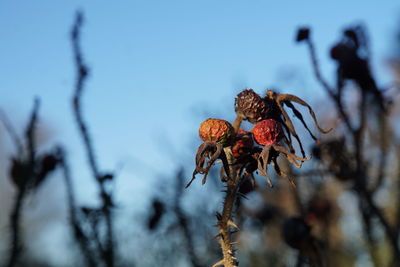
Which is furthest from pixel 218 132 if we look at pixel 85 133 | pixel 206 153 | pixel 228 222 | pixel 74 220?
pixel 74 220

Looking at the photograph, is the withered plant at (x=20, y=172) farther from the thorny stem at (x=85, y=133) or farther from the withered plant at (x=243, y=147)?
the withered plant at (x=243, y=147)

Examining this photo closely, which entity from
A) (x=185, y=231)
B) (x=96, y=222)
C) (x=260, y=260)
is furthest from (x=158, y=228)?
(x=260, y=260)

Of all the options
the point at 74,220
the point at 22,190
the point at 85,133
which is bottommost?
the point at 74,220

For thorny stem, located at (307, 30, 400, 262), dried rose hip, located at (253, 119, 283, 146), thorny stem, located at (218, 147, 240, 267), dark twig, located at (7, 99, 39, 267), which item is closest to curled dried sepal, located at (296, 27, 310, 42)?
thorny stem, located at (307, 30, 400, 262)

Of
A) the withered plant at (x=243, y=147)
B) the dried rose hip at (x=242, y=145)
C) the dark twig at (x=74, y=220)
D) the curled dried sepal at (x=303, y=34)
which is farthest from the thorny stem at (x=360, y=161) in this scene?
the dark twig at (x=74, y=220)

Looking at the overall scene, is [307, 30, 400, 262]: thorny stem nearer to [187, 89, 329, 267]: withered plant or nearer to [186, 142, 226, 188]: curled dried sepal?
[187, 89, 329, 267]: withered plant

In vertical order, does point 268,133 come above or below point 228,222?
above

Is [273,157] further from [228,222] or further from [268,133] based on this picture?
[228,222]

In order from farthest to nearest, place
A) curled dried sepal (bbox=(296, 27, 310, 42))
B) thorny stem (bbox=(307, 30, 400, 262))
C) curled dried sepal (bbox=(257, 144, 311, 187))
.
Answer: curled dried sepal (bbox=(296, 27, 310, 42))
thorny stem (bbox=(307, 30, 400, 262))
curled dried sepal (bbox=(257, 144, 311, 187))
